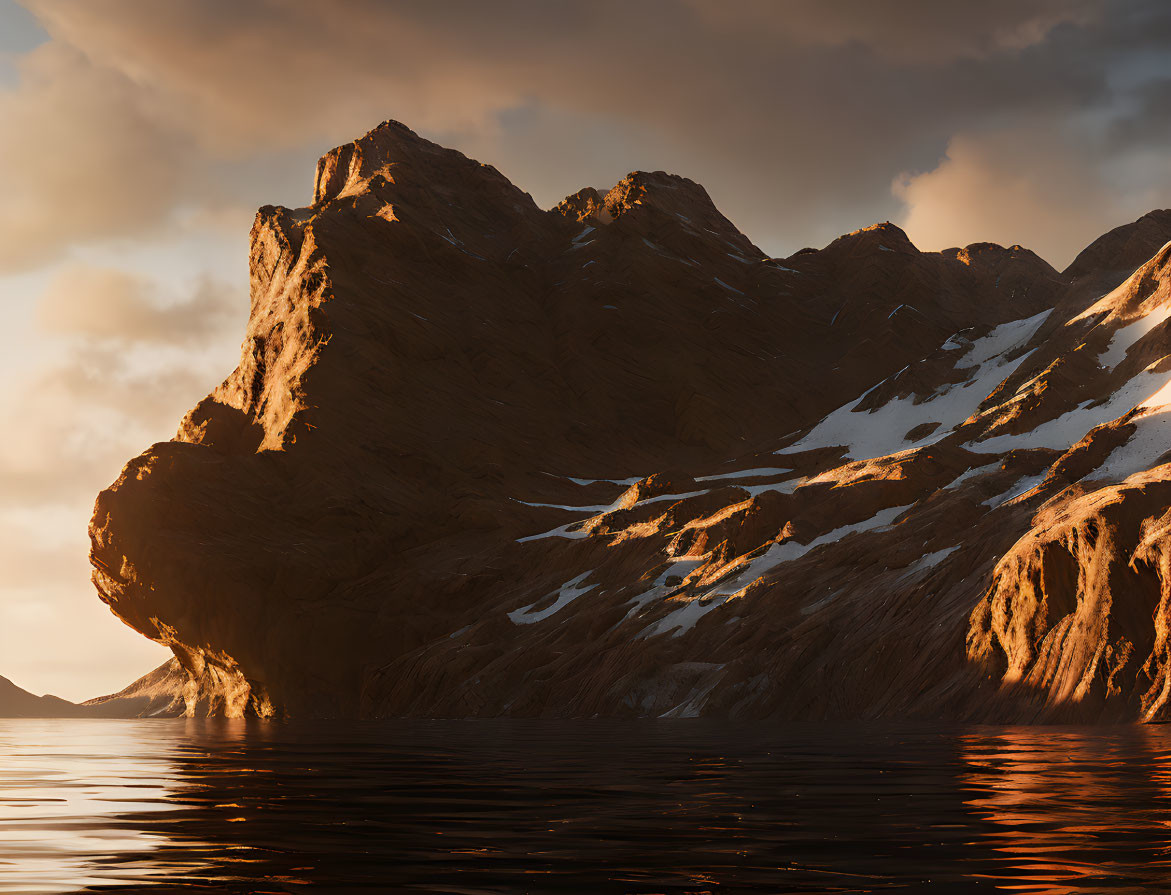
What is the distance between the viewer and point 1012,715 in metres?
51.4

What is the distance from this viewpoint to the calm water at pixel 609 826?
986 centimetres

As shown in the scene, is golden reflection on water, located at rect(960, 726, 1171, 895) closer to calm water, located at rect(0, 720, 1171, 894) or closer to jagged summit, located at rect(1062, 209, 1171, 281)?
calm water, located at rect(0, 720, 1171, 894)

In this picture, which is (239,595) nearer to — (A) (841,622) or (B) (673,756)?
(A) (841,622)

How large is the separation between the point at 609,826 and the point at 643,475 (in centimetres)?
12832

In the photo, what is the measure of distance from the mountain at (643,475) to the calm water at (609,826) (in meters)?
31.2

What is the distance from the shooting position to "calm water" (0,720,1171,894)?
986 centimetres

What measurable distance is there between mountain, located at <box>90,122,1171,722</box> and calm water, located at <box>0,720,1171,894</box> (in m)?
31.2

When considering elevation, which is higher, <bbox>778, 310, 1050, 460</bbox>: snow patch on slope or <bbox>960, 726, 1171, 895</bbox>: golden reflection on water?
<bbox>778, 310, 1050, 460</bbox>: snow patch on slope

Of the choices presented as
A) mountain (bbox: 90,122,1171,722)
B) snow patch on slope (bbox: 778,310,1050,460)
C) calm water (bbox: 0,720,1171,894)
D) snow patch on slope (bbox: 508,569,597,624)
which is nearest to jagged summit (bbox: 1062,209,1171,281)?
mountain (bbox: 90,122,1171,722)

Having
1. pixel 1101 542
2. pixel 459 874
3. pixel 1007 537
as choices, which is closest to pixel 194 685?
pixel 1007 537

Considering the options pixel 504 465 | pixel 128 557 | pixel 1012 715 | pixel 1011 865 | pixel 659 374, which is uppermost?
pixel 659 374

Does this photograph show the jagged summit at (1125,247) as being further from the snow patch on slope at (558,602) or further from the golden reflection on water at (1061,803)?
the golden reflection on water at (1061,803)

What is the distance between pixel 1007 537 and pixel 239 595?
251 ft

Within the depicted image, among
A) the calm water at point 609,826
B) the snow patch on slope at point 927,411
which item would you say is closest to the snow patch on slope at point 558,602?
the snow patch on slope at point 927,411
